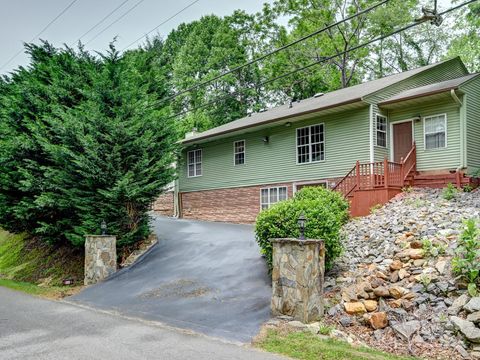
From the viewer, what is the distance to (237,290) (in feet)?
25.2

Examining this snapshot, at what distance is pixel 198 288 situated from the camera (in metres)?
8.09

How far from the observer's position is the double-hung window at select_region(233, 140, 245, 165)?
18.0 m

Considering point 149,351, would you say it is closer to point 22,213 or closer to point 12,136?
point 22,213

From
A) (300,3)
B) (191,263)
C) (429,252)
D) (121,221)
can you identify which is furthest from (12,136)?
(300,3)

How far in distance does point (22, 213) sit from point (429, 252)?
1146 cm

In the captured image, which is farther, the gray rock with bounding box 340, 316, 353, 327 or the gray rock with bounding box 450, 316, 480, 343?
the gray rock with bounding box 340, 316, 353, 327

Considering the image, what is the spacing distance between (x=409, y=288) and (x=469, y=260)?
3.04ft

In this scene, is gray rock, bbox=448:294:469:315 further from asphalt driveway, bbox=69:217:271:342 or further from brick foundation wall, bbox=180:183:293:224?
brick foundation wall, bbox=180:183:293:224

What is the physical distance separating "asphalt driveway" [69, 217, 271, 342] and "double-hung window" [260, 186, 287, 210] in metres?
4.38

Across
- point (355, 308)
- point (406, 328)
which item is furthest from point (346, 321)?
point (406, 328)

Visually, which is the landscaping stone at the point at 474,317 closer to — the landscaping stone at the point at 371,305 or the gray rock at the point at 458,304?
the gray rock at the point at 458,304

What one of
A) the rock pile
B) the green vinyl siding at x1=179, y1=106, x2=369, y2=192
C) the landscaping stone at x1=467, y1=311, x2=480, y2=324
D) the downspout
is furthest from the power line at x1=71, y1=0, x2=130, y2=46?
the landscaping stone at x1=467, y1=311, x2=480, y2=324

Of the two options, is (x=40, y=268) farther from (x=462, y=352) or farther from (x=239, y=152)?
(x=462, y=352)

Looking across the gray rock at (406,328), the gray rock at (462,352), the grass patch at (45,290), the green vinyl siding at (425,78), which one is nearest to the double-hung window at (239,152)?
the green vinyl siding at (425,78)
